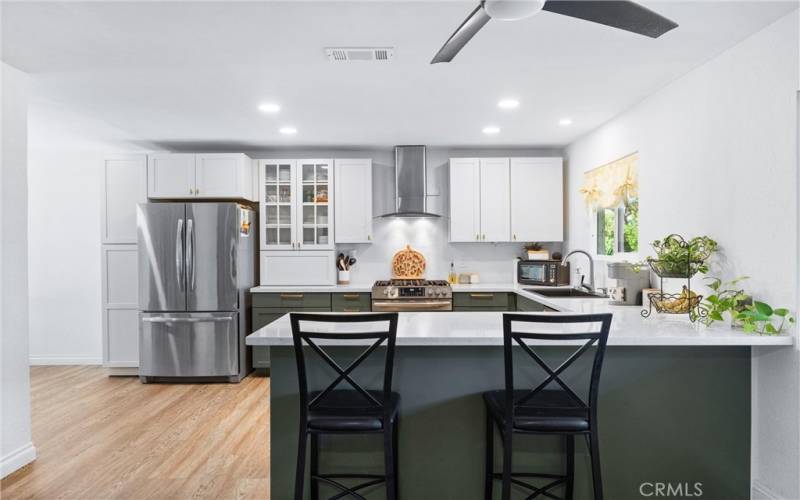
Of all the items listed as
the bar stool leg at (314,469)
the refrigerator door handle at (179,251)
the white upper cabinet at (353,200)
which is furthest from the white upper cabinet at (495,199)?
the bar stool leg at (314,469)

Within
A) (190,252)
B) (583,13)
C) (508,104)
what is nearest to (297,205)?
(190,252)

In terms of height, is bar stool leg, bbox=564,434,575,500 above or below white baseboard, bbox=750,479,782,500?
above

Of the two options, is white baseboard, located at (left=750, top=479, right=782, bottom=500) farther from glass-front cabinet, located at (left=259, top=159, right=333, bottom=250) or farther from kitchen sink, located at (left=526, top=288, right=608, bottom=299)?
glass-front cabinet, located at (left=259, top=159, right=333, bottom=250)

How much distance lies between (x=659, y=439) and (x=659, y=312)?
734 mm

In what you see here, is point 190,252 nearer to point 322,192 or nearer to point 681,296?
point 322,192

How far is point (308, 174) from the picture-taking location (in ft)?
16.2

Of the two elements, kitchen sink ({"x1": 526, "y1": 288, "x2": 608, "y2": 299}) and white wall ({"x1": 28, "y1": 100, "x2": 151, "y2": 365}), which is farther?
white wall ({"x1": 28, "y1": 100, "x2": 151, "y2": 365})

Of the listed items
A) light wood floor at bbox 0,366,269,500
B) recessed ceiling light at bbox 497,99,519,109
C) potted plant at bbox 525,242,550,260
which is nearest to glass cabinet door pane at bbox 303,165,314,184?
light wood floor at bbox 0,366,269,500

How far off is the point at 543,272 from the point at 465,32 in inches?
127

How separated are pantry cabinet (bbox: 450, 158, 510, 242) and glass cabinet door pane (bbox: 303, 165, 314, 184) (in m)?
1.55

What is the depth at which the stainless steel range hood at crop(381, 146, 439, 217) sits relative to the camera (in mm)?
4914

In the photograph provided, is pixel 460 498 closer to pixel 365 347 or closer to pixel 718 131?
pixel 365 347

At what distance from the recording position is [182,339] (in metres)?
4.45

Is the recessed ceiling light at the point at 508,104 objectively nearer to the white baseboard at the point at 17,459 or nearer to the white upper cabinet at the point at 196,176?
the white upper cabinet at the point at 196,176
